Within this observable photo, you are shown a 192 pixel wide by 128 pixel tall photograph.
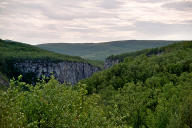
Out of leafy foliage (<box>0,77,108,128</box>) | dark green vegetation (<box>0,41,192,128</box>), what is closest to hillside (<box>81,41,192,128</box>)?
dark green vegetation (<box>0,41,192,128</box>)

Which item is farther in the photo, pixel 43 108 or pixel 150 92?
pixel 150 92

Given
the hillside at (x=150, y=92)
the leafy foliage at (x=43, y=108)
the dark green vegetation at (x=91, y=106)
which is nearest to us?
the leafy foliage at (x=43, y=108)

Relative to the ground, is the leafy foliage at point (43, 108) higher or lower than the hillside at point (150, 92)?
higher

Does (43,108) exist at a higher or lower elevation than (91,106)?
higher

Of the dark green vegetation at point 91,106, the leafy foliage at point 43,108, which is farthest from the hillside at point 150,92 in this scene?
the leafy foliage at point 43,108

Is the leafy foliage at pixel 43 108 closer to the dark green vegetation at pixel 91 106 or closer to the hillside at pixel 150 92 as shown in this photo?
the dark green vegetation at pixel 91 106

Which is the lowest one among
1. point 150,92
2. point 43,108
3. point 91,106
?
point 150,92

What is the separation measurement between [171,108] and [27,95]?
39.1 meters

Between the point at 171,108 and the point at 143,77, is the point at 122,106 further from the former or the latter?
the point at 143,77

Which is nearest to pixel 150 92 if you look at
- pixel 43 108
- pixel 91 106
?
pixel 91 106

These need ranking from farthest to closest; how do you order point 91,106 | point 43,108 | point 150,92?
point 150,92
point 91,106
point 43,108

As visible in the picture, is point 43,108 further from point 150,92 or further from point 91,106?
point 150,92

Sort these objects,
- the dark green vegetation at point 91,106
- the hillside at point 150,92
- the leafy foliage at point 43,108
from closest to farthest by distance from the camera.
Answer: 1. the leafy foliage at point 43,108
2. the dark green vegetation at point 91,106
3. the hillside at point 150,92

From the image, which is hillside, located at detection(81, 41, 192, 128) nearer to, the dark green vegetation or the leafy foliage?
the dark green vegetation
